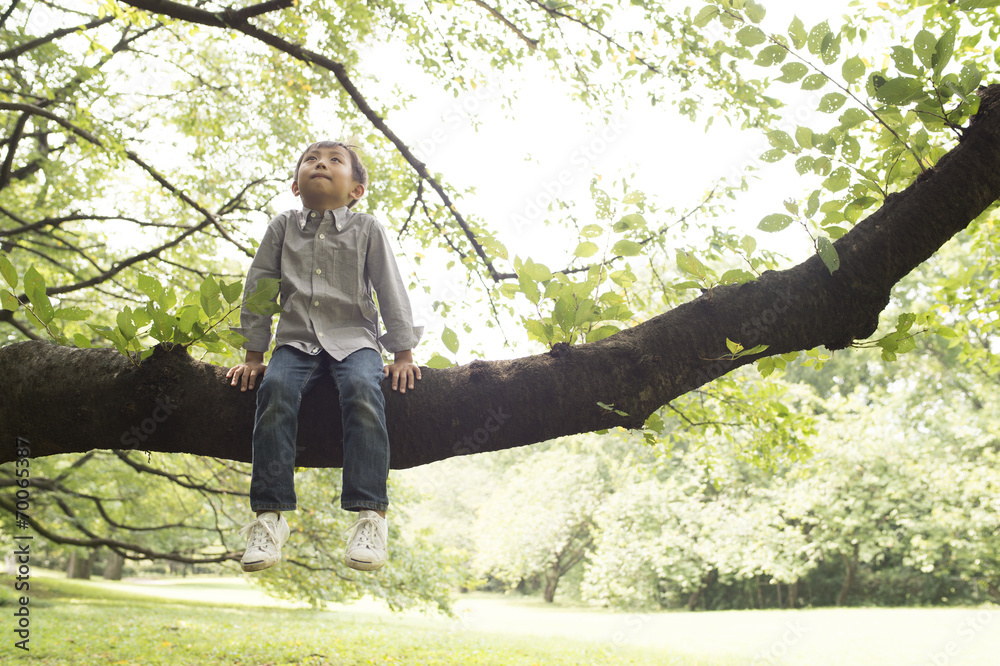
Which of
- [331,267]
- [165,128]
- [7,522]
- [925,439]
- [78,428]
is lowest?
[7,522]

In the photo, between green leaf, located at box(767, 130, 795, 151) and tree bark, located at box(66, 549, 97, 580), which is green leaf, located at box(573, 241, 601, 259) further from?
tree bark, located at box(66, 549, 97, 580)

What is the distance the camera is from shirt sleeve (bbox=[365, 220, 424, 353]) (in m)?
2.32

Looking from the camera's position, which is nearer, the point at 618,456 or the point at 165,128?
the point at 165,128

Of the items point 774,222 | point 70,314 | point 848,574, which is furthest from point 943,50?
point 848,574

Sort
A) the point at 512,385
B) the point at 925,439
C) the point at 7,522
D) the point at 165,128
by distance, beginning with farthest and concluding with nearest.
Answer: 1. the point at 925,439
2. the point at 7,522
3. the point at 165,128
4. the point at 512,385

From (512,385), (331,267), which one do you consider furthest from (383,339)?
(512,385)

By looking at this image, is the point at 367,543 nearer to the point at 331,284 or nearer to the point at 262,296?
the point at 262,296

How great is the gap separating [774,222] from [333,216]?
67.5 inches

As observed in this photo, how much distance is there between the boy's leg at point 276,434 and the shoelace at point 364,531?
0.21 metres

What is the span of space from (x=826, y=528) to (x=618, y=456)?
799cm

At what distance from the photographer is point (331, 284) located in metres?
2.46

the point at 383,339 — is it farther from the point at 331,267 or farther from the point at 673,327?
the point at 673,327

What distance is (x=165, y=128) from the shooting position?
8.93 meters

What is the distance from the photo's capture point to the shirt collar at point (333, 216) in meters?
2.57
